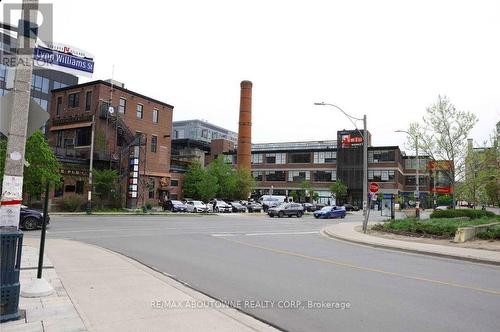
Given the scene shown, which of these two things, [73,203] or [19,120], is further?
[73,203]

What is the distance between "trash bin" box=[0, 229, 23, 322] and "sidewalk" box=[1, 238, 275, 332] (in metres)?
0.23

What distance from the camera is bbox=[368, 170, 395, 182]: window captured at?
83.1 metres

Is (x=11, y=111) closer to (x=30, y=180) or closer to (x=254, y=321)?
(x=254, y=321)

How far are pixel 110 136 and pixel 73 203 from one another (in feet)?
33.2

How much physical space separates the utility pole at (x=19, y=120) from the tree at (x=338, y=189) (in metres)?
77.3

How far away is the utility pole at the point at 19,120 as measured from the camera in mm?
6148

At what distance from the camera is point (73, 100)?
168ft

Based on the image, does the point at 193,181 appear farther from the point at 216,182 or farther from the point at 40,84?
the point at 40,84

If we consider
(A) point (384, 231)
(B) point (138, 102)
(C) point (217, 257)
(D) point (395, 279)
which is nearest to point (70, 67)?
(C) point (217, 257)

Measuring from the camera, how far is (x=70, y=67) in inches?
304

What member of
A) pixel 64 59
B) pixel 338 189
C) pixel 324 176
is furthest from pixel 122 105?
pixel 324 176

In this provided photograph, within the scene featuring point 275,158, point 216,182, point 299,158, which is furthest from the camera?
point 275,158

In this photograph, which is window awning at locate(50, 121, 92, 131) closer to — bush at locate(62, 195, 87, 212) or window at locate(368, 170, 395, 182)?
bush at locate(62, 195, 87, 212)

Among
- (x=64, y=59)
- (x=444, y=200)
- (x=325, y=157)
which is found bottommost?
(x=444, y=200)
